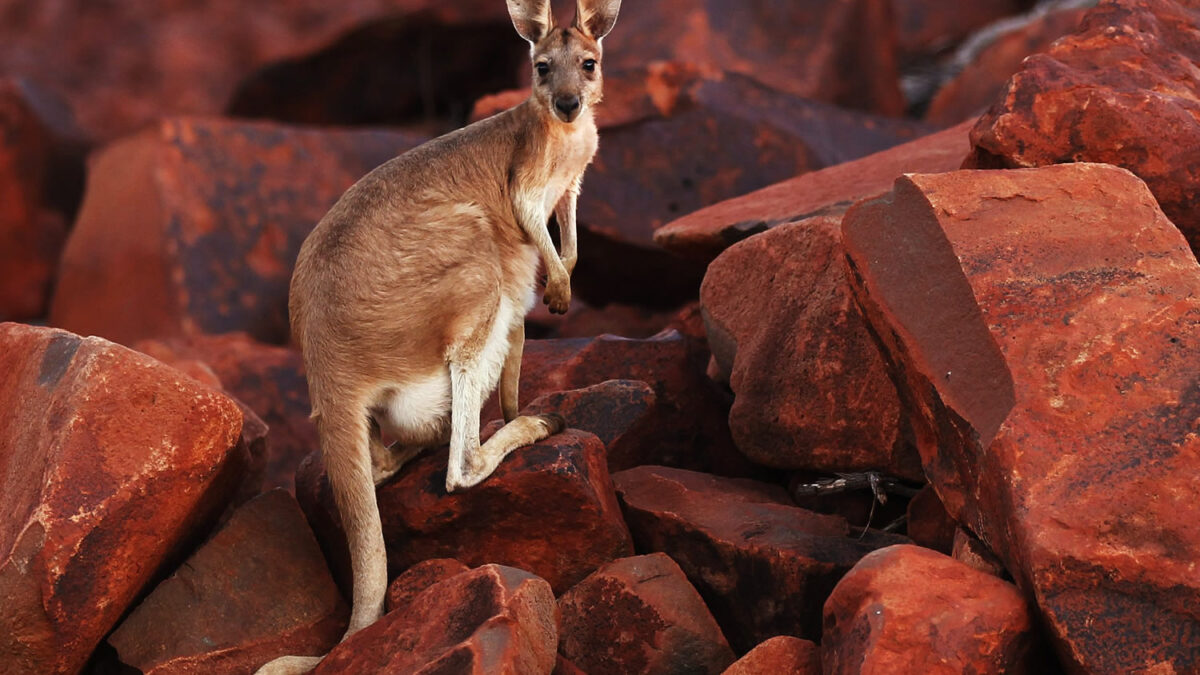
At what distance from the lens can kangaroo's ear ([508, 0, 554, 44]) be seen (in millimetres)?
4836

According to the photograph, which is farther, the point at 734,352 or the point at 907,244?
the point at 734,352

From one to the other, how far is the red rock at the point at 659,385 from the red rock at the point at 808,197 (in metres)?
0.56

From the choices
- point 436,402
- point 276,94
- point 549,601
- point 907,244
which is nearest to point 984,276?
point 907,244

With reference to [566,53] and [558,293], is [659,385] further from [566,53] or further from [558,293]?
[566,53]

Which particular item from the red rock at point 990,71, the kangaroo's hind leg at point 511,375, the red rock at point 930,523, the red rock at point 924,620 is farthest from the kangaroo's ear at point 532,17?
→ the red rock at point 990,71

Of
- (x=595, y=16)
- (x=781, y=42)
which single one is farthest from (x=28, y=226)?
(x=595, y=16)

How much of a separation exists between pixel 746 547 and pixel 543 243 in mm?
1212

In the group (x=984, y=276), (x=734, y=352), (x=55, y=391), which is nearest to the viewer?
(x=984, y=276)

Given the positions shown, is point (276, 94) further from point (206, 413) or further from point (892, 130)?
point (206, 413)

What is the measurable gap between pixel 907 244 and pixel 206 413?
2.06 meters

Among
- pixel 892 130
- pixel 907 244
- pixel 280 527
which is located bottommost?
pixel 892 130

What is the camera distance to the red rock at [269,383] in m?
7.06

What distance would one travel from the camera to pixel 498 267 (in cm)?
454

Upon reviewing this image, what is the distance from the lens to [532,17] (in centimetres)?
487
